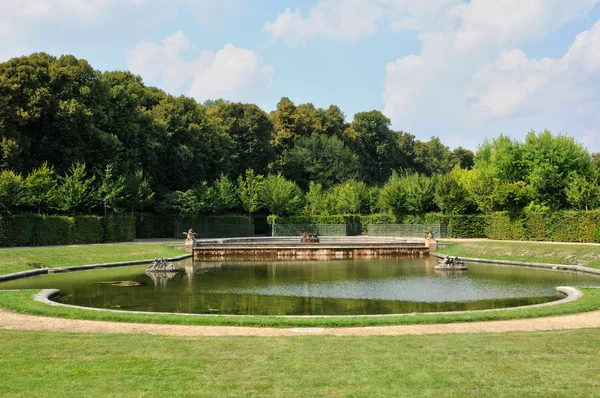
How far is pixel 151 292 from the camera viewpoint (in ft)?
71.8

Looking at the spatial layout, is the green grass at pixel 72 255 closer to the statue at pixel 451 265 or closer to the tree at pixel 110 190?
the tree at pixel 110 190

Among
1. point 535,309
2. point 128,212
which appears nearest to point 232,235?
point 128,212

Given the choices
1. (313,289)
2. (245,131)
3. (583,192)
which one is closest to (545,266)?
(313,289)

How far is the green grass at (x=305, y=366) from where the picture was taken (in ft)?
25.0

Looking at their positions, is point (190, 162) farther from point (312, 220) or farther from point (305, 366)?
point (305, 366)

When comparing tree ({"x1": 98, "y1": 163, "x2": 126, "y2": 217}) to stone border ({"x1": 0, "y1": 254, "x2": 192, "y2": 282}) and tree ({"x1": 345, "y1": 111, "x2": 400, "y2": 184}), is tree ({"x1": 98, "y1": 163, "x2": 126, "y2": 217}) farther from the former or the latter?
tree ({"x1": 345, "y1": 111, "x2": 400, "y2": 184})

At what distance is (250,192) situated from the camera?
210ft

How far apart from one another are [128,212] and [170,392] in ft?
166

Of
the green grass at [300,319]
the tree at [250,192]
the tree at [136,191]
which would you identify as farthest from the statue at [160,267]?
the tree at [250,192]

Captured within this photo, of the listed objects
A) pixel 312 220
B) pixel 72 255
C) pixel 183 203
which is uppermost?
pixel 183 203

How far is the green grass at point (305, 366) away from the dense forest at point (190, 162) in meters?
32.6

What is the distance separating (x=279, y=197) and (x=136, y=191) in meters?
17.4

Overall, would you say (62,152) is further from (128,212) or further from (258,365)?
(258,365)

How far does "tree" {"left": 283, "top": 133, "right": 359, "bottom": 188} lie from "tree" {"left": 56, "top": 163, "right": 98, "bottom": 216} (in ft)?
125
